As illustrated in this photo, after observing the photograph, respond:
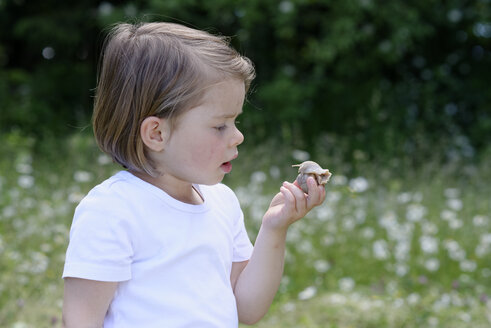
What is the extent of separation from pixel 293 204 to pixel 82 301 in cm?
48

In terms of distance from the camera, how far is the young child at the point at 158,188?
48.3 inches

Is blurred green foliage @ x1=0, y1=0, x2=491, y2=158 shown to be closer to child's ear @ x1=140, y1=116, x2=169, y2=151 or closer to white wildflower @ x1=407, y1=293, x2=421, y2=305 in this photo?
white wildflower @ x1=407, y1=293, x2=421, y2=305

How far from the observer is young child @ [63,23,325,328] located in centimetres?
123

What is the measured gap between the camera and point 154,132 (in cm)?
130

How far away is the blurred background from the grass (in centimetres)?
1

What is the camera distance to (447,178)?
17.9 feet

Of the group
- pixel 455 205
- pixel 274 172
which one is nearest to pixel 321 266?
pixel 455 205

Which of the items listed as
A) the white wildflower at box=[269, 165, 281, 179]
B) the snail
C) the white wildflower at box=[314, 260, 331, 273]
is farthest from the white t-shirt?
the white wildflower at box=[269, 165, 281, 179]

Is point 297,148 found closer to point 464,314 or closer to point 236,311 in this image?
point 464,314

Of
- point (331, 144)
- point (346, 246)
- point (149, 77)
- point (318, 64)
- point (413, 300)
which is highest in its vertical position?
point (149, 77)

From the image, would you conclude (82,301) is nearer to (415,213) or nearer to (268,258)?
(268,258)

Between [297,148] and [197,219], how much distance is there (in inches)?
197

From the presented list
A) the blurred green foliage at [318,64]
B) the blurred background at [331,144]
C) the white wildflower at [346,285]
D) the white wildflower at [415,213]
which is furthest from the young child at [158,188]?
the blurred green foliage at [318,64]

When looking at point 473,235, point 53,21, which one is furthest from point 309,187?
point 53,21
